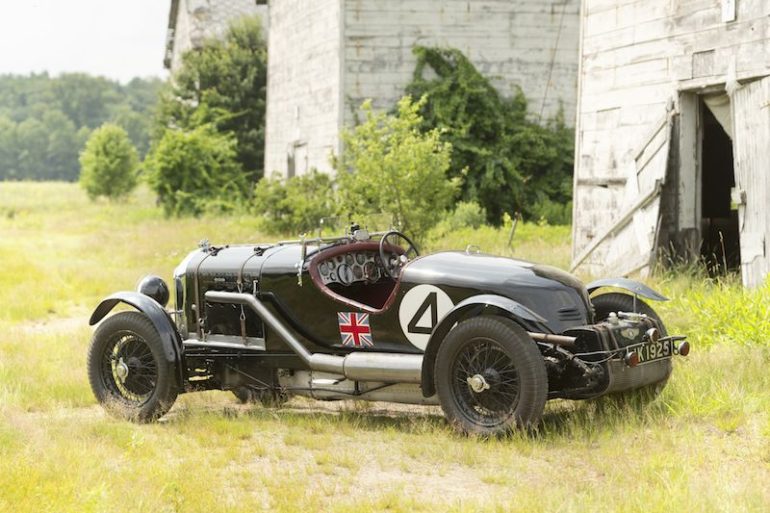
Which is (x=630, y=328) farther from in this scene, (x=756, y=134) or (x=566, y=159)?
(x=566, y=159)

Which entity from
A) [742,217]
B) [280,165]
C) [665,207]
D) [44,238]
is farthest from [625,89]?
[44,238]

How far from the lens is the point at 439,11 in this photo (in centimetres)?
1973

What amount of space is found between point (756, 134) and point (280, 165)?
16.4 m

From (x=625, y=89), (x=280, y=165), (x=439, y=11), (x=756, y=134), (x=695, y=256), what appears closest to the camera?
(x=756, y=134)

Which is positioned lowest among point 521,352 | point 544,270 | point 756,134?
point 521,352

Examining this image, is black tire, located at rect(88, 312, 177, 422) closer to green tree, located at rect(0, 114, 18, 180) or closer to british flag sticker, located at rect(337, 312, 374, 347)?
british flag sticker, located at rect(337, 312, 374, 347)

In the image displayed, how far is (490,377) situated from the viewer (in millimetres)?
6453

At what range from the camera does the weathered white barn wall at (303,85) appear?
66.2 feet

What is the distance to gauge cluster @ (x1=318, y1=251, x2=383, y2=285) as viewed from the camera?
767 cm

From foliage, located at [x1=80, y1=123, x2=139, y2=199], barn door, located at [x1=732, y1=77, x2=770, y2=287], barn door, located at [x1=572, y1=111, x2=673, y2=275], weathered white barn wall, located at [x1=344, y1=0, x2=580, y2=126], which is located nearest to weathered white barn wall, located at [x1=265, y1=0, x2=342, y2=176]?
weathered white barn wall, located at [x1=344, y1=0, x2=580, y2=126]

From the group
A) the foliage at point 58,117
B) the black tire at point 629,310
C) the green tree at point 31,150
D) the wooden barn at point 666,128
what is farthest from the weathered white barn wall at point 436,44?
the green tree at point 31,150

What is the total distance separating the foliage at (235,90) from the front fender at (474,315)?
959 inches

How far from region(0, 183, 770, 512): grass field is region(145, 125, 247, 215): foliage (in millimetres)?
19326

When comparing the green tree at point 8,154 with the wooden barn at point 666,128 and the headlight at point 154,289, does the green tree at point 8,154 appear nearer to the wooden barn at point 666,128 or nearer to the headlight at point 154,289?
the wooden barn at point 666,128
